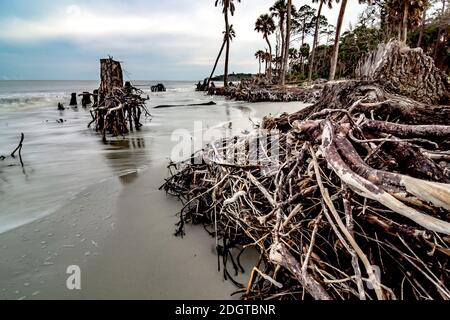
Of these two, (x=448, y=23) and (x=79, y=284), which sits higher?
(x=448, y=23)

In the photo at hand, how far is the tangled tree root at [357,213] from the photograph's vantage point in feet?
4.73

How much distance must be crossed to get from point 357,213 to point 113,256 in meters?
2.18

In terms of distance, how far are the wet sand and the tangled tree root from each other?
22 cm

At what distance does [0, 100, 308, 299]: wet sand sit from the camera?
81.7 inches

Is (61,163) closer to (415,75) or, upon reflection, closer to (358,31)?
(415,75)

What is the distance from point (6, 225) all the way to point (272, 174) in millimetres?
3132

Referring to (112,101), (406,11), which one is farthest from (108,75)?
(406,11)

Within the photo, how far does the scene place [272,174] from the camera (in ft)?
8.89

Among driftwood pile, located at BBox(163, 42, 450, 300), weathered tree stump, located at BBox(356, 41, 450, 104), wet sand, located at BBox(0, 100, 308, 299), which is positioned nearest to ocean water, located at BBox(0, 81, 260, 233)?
wet sand, located at BBox(0, 100, 308, 299)

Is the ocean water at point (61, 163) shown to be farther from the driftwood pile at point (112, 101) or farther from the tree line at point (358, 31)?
the tree line at point (358, 31)

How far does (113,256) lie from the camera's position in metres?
2.47

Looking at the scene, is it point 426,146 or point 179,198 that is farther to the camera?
point 179,198
